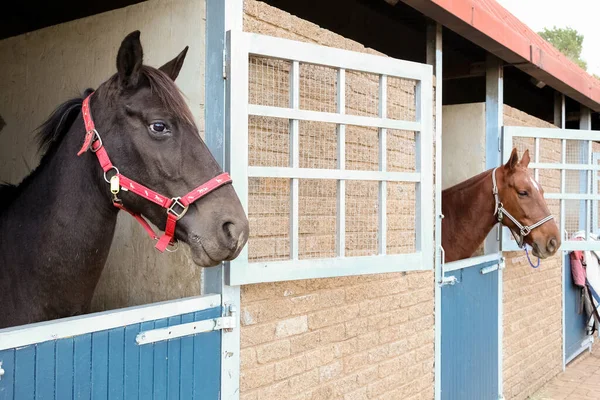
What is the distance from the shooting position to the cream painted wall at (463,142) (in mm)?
5059

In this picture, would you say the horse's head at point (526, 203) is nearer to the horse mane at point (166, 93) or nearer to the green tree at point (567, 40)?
the horse mane at point (166, 93)

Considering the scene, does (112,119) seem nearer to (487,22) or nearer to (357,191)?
(357,191)

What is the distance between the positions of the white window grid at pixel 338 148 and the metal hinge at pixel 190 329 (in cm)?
18

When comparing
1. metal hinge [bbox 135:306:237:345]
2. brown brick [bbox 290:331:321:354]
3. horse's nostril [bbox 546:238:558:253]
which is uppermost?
horse's nostril [bbox 546:238:558:253]

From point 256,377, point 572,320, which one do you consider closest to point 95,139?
point 256,377

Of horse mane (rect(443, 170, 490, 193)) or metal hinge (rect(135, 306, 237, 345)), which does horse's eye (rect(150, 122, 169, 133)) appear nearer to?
metal hinge (rect(135, 306, 237, 345))

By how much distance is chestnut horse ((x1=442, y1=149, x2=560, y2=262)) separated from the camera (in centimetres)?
439

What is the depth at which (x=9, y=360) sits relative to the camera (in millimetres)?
1639

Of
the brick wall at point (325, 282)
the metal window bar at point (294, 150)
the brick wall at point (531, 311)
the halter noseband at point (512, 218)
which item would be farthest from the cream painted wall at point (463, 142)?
the metal window bar at point (294, 150)

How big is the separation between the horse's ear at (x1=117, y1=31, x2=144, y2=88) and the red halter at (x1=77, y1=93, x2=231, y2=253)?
0.21 metres

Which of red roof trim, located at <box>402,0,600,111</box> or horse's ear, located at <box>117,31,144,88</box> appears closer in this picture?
horse's ear, located at <box>117,31,144,88</box>

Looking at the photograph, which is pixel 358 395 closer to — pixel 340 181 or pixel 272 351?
pixel 272 351

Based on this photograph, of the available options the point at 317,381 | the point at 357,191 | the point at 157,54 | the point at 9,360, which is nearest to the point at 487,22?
the point at 357,191

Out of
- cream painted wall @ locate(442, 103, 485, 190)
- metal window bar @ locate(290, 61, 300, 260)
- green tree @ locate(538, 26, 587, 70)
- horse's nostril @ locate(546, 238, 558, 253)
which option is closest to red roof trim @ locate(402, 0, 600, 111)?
cream painted wall @ locate(442, 103, 485, 190)
